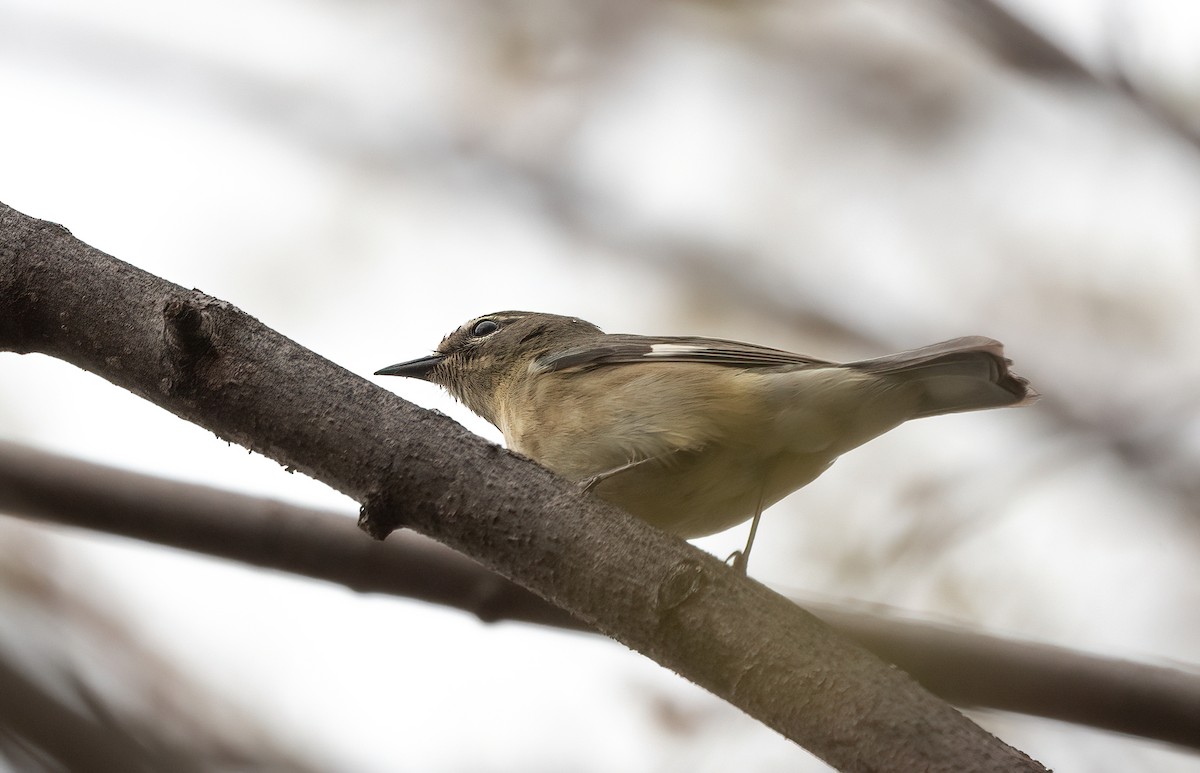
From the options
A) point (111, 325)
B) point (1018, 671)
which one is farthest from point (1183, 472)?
point (111, 325)

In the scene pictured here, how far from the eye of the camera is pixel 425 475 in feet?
8.86

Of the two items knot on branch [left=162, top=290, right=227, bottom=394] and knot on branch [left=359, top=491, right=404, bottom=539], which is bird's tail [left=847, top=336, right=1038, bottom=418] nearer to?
knot on branch [left=359, top=491, right=404, bottom=539]

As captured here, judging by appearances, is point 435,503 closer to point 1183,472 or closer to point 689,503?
point 689,503

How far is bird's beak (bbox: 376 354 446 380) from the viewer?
557cm

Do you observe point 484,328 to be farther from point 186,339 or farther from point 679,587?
point 679,587

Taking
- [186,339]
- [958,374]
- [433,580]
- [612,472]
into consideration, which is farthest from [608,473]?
[186,339]

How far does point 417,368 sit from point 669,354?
1626 millimetres

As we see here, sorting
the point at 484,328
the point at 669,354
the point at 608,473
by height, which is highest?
the point at 484,328

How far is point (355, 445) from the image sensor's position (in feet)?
8.86

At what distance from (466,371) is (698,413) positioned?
1.78 m

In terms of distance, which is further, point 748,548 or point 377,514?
point 748,548

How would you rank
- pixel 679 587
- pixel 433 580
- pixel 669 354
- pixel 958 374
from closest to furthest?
1. pixel 679 587
2. pixel 433 580
3. pixel 958 374
4. pixel 669 354

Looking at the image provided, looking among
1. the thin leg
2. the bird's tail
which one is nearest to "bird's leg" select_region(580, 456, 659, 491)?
the thin leg

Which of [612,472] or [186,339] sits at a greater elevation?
[612,472]
